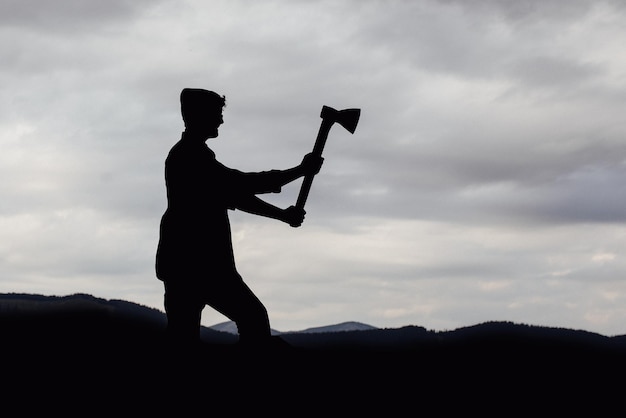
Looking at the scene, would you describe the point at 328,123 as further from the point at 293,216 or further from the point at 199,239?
the point at 199,239

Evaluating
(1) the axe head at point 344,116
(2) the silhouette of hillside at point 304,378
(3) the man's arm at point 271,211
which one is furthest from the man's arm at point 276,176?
(2) the silhouette of hillside at point 304,378

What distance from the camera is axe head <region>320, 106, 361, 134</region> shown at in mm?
10625

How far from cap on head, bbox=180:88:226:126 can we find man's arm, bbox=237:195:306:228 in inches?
40.9

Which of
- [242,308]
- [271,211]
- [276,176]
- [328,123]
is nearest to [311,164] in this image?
[276,176]

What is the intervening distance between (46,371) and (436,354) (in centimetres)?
485

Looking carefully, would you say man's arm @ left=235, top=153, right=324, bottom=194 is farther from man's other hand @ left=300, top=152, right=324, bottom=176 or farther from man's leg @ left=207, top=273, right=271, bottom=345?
man's leg @ left=207, top=273, right=271, bottom=345

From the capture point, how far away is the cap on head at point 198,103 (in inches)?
386

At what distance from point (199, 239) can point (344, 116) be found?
2.32 m

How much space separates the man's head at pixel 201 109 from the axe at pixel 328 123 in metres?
1.28

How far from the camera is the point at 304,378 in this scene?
33.1 feet

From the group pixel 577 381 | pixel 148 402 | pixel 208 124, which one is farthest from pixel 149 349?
pixel 577 381

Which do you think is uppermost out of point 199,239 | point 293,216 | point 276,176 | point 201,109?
point 201,109

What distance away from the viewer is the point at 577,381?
38.2 ft

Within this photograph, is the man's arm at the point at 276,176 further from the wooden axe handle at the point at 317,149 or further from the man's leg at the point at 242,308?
the man's leg at the point at 242,308
